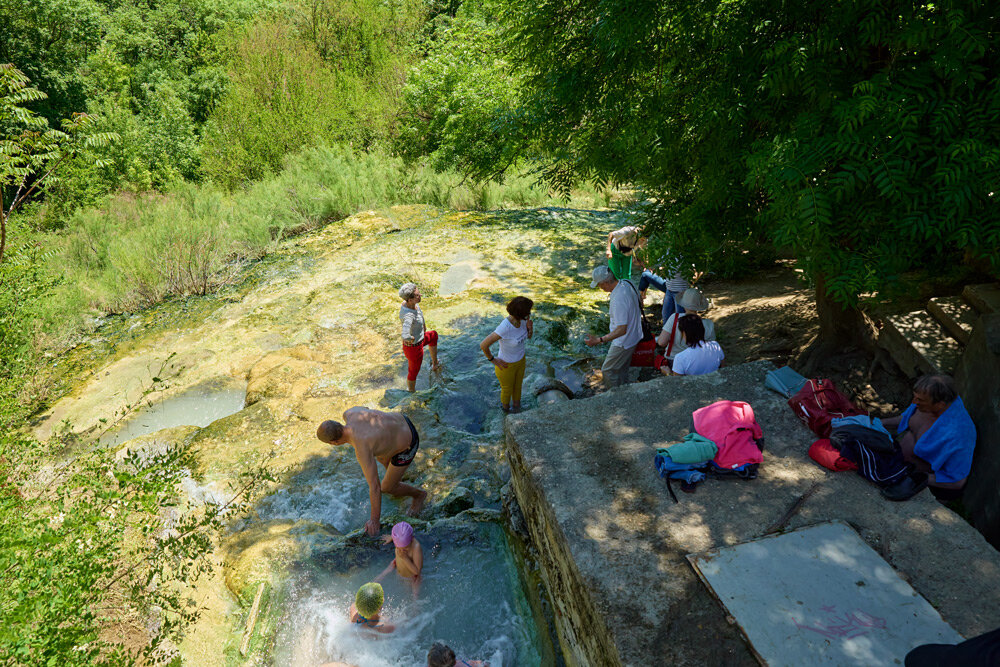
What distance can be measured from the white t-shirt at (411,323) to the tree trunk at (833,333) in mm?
4017

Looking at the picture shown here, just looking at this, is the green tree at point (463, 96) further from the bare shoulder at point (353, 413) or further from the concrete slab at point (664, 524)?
the concrete slab at point (664, 524)

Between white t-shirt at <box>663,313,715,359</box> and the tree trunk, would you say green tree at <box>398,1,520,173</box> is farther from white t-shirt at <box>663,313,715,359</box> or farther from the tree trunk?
the tree trunk

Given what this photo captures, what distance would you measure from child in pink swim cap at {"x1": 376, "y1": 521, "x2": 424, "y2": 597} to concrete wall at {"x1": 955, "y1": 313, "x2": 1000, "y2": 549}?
3750mm

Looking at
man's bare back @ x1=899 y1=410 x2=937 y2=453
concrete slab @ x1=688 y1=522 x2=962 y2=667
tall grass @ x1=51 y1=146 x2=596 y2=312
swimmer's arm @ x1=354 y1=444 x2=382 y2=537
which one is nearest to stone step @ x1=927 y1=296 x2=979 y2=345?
man's bare back @ x1=899 y1=410 x2=937 y2=453

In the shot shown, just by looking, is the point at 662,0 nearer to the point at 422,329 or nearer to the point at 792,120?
the point at 792,120

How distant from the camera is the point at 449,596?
4.58m

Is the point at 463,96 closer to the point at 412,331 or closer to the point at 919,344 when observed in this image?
the point at 412,331

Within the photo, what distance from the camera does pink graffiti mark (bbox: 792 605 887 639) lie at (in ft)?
9.18

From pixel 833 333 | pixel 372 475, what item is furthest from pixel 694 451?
pixel 833 333

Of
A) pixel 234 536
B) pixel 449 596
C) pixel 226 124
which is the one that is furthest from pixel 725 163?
pixel 226 124

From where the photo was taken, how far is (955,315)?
4.94m

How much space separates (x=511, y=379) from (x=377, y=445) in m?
1.75

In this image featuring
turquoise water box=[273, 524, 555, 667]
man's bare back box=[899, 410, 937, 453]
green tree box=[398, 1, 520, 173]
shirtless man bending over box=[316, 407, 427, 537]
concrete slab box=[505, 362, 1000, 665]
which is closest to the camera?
concrete slab box=[505, 362, 1000, 665]

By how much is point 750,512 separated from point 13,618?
3781 mm
